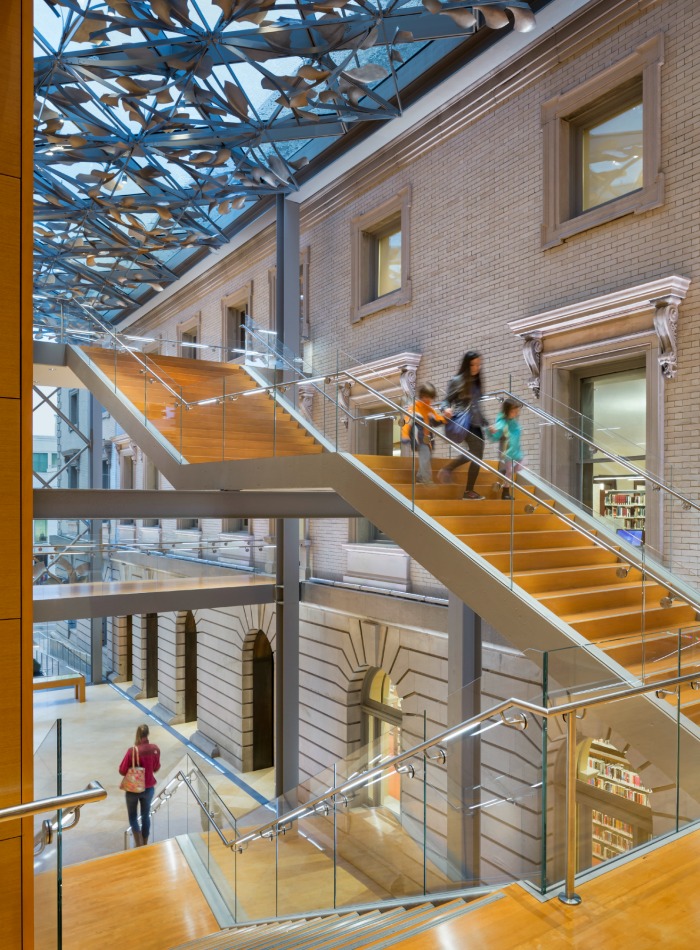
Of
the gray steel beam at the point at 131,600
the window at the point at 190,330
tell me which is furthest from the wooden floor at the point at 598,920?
the window at the point at 190,330

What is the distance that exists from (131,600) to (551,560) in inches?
313

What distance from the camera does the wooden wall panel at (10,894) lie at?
125 inches

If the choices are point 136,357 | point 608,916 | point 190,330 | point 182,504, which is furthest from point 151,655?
point 608,916

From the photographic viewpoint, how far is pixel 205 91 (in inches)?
466

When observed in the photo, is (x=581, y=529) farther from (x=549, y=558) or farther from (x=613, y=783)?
(x=613, y=783)

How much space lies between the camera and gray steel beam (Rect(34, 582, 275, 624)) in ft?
39.1

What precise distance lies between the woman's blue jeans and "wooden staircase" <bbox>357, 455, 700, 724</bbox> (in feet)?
22.5

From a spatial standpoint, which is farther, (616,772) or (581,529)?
(581,529)

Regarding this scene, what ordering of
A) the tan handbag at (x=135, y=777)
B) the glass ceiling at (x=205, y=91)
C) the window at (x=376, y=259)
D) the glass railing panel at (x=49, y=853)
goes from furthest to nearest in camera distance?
the window at (x=376, y=259) → the tan handbag at (x=135, y=777) → the glass ceiling at (x=205, y=91) → the glass railing panel at (x=49, y=853)

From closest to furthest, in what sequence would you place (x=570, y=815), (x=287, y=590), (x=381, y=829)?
1. (x=570, y=815)
2. (x=381, y=829)
3. (x=287, y=590)

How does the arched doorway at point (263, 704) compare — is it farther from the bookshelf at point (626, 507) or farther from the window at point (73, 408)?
the window at point (73, 408)

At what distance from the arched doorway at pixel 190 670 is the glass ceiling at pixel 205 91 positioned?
11.3 meters

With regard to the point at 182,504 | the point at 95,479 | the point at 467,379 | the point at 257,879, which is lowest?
the point at 257,879

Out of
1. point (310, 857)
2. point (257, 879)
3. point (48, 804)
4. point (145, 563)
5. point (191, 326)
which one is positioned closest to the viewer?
point (48, 804)
